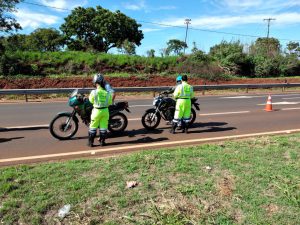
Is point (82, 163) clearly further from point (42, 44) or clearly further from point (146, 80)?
point (42, 44)

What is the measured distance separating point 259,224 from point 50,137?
5911 millimetres

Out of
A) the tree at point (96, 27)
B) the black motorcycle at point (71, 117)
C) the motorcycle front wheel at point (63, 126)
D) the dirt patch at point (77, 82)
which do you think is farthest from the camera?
the tree at point (96, 27)

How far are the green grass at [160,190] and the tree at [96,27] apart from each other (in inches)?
1832

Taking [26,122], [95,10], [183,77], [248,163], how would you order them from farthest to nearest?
[95,10] → [26,122] → [183,77] → [248,163]

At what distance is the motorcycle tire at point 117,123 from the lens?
8517 millimetres

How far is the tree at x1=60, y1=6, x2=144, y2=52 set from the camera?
168 ft

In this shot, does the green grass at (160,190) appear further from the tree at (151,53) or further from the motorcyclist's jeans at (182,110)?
the tree at (151,53)

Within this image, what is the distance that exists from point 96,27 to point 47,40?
325 inches

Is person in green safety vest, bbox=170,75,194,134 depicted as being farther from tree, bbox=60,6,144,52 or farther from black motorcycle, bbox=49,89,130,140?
tree, bbox=60,6,144,52

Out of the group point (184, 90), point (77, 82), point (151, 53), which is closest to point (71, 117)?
point (184, 90)

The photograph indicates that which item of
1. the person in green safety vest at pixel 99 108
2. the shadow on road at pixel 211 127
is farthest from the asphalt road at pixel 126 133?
the person in green safety vest at pixel 99 108

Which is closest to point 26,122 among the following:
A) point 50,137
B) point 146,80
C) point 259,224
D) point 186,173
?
point 50,137

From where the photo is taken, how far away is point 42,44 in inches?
2083

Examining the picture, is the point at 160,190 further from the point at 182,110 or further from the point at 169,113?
the point at 169,113
